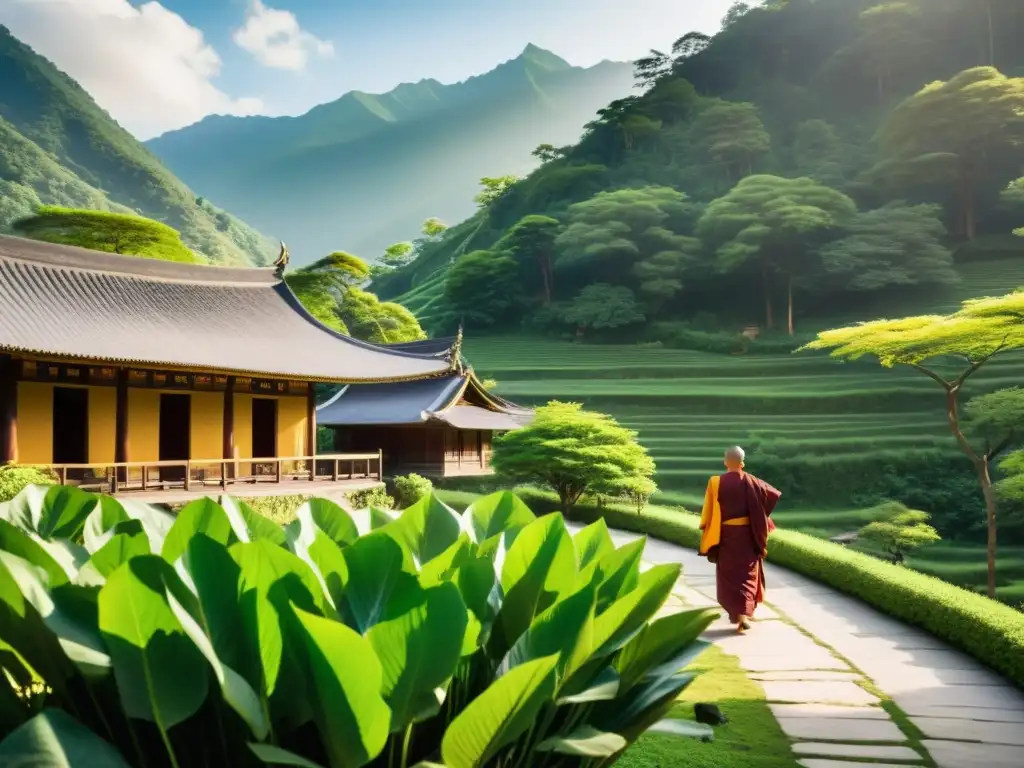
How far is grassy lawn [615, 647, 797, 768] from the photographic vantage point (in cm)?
354

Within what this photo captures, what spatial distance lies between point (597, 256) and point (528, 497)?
26307 millimetres

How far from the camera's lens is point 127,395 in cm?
1296

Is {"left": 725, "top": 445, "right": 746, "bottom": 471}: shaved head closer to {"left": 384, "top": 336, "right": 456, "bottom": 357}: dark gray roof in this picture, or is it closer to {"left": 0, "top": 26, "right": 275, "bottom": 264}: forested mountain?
{"left": 384, "top": 336, "right": 456, "bottom": 357}: dark gray roof

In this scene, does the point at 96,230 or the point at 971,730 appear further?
the point at 96,230

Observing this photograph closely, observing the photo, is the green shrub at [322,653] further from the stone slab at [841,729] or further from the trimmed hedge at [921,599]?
the trimmed hedge at [921,599]

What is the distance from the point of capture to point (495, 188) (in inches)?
2391

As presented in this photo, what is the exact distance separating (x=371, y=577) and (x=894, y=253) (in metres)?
40.0

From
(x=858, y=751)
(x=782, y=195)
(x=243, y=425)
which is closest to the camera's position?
(x=858, y=751)

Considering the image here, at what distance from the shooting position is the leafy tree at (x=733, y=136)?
4522cm

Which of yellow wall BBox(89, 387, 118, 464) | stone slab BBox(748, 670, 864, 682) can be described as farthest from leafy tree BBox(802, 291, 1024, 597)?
yellow wall BBox(89, 387, 118, 464)

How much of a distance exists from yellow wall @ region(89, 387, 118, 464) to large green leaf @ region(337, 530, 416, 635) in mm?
13168

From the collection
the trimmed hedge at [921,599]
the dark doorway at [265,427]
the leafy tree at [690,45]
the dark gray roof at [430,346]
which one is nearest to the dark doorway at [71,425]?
the dark doorway at [265,427]

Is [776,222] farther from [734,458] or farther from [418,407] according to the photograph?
[734,458]

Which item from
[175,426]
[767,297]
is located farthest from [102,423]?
[767,297]
